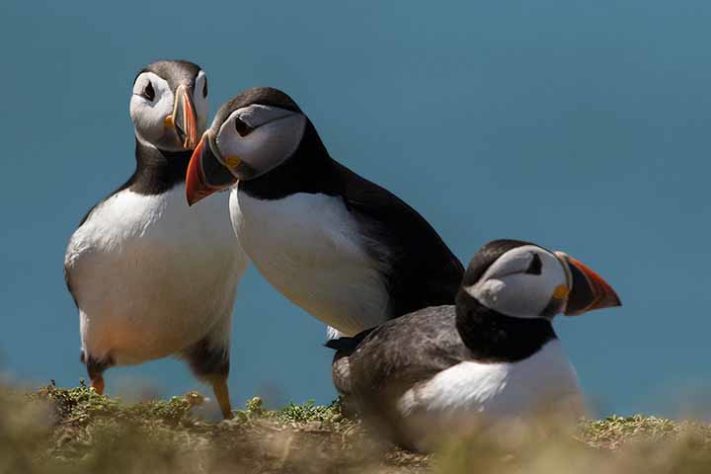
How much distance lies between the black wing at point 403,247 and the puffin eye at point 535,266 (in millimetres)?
1511

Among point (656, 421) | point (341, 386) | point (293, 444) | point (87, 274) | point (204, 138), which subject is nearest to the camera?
point (293, 444)

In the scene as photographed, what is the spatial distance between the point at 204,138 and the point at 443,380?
2320 millimetres

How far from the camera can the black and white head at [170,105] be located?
301 inches

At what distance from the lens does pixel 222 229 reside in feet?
26.0

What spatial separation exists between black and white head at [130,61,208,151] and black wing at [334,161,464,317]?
0.95 metres

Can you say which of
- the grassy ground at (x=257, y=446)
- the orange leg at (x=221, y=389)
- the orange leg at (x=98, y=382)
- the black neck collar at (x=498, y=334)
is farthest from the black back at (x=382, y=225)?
the orange leg at (x=98, y=382)

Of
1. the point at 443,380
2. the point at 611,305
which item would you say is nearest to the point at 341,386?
the point at 443,380

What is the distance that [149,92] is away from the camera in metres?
8.01

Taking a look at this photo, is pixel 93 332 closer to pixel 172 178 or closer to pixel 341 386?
pixel 172 178

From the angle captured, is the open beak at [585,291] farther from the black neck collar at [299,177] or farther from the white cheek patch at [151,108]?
the white cheek patch at [151,108]

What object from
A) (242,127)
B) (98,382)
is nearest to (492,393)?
(242,127)

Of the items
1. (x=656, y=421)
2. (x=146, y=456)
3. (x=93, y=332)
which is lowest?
(x=656, y=421)

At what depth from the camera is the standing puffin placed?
22.9ft

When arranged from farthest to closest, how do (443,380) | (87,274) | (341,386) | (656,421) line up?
(87,274) < (656,421) < (341,386) < (443,380)
